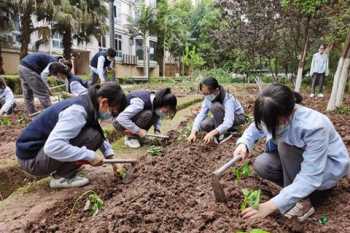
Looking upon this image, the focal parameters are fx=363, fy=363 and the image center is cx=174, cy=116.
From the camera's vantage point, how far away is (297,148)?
2367 mm

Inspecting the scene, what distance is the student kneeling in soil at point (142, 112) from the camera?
4.16m

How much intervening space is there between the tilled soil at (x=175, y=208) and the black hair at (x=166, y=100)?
2.25 ft

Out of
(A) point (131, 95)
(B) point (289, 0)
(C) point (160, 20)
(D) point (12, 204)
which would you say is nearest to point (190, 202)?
(D) point (12, 204)

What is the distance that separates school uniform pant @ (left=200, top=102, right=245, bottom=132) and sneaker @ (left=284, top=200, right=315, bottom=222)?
2206 millimetres

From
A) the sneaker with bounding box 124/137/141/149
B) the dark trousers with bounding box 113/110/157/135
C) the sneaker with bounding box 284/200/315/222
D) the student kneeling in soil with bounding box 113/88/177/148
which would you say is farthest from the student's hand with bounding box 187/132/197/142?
the sneaker with bounding box 284/200/315/222

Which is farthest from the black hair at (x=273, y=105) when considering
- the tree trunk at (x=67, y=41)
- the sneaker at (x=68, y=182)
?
the tree trunk at (x=67, y=41)

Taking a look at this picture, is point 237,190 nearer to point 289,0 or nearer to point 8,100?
point 289,0

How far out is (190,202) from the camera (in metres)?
2.70

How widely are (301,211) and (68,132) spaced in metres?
1.79

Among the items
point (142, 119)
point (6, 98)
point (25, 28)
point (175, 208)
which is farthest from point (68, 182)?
point (25, 28)

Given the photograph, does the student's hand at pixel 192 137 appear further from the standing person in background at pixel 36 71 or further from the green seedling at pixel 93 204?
the standing person in background at pixel 36 71

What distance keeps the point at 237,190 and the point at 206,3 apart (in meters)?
31.4

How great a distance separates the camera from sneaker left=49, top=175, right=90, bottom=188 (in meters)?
3.31

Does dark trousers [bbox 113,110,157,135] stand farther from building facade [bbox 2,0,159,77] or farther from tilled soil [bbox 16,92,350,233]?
building facade [bbox 2,0,159,77]
